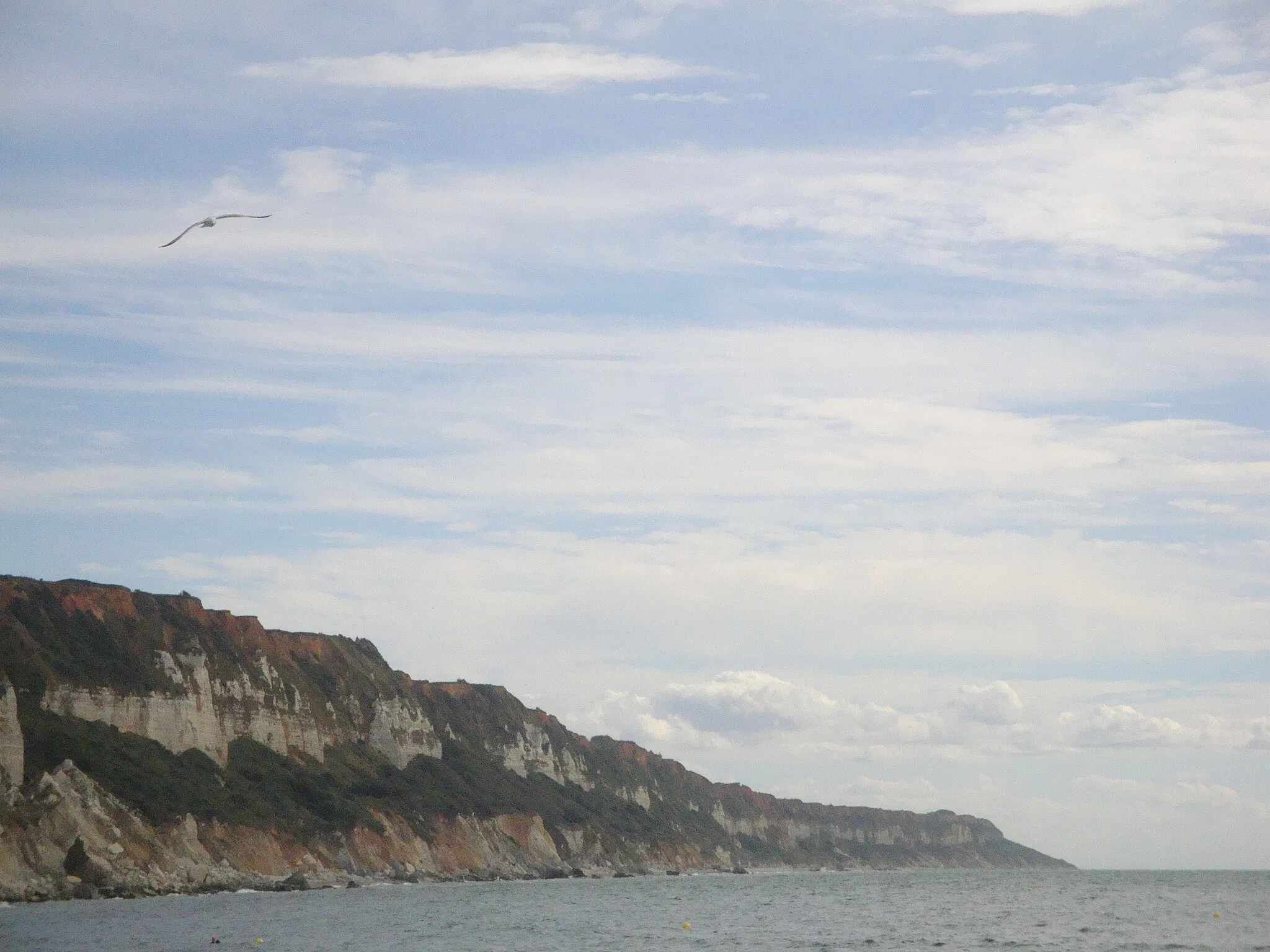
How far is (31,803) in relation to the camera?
8856 centimetres

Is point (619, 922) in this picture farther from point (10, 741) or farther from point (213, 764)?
point (213, 764)

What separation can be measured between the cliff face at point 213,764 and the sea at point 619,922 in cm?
546

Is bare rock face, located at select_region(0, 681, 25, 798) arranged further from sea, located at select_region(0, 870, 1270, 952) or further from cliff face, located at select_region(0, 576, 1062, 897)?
sea, located at select_region(0, 870, 1270, 952)

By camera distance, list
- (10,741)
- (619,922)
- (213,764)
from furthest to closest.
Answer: (213,764) < (10,741) < (619,922)

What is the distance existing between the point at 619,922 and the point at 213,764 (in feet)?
182

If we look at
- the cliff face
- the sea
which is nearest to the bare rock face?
the cliff face

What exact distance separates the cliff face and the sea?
17.9ft

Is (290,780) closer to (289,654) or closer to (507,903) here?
(289,654)

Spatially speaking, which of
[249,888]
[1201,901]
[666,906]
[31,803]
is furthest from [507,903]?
[1201,901]

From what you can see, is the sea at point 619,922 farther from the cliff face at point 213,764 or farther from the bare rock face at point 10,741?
the bare rock face at point 10,741

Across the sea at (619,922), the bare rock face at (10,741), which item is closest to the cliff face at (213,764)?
the bare rock face at (10,741)

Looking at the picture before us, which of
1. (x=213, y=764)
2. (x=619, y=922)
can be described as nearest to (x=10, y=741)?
(x=213, y=764)

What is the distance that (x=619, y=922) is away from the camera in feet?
277

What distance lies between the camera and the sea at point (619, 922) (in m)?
64.5
